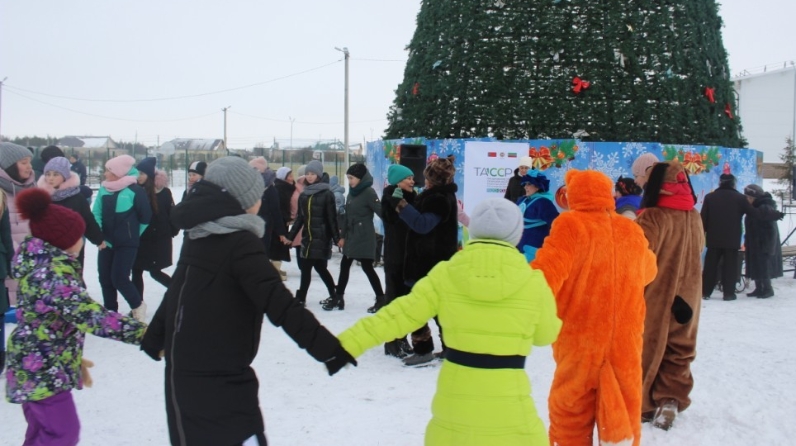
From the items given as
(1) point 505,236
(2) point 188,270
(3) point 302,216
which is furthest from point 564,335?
(3) point 302,216

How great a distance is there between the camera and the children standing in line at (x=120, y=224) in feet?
23.5

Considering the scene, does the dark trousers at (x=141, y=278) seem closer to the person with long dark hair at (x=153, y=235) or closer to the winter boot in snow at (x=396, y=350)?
the person with long dark hair at (x=153, y=235)

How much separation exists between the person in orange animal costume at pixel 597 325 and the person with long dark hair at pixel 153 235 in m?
5.41

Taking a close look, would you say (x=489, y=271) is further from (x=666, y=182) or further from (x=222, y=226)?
(x=666, y=182)

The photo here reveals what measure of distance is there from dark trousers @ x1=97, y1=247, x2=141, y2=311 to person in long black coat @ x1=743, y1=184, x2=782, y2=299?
8545mm

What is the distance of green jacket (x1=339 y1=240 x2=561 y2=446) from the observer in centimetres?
282

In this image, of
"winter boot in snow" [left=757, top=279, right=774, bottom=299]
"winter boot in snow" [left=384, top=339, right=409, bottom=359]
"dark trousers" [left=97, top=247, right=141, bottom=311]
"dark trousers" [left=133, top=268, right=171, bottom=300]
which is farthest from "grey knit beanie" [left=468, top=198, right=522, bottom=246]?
"winter boot in snow" [left=757, top=279, right=774, bottom=299]

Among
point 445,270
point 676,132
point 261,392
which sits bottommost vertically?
point 261,392

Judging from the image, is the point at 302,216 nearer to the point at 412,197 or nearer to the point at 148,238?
the point at 148,238

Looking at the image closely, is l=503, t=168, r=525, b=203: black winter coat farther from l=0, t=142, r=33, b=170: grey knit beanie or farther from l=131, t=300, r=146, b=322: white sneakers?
l=0, t=142, r=33, b=170: grey knit beanie

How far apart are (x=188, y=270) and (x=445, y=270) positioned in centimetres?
108

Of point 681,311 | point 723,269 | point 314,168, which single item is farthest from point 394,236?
point 723,269

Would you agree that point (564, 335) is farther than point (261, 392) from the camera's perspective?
No

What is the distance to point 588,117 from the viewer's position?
10.8 m
